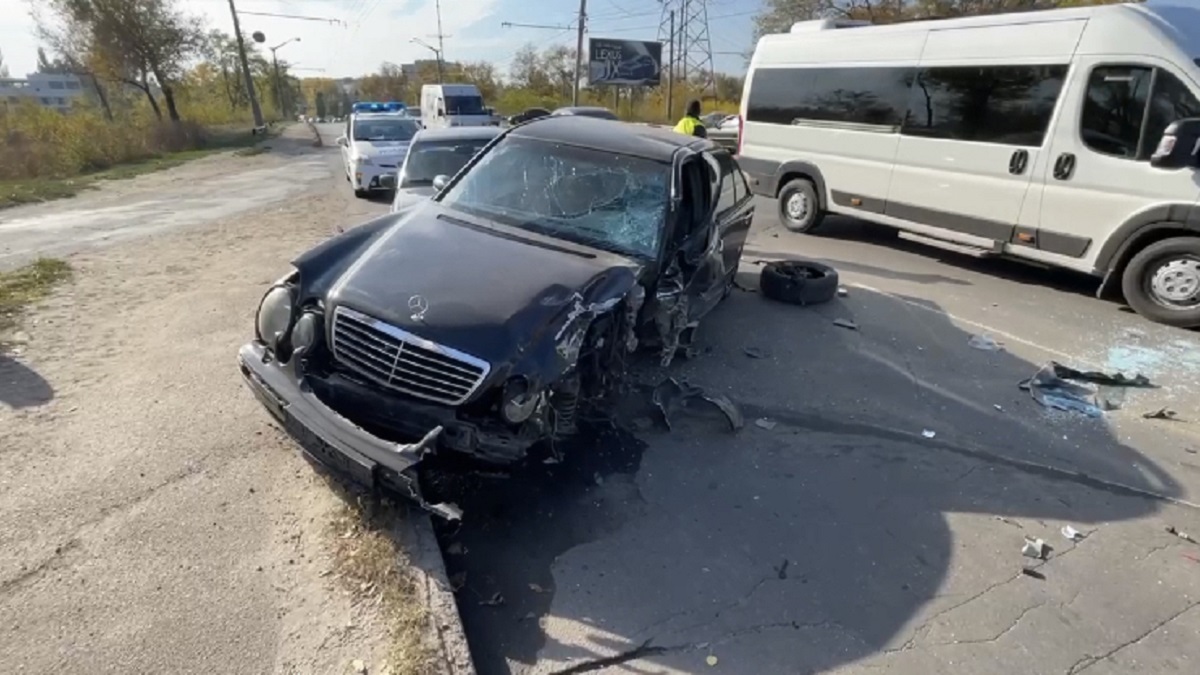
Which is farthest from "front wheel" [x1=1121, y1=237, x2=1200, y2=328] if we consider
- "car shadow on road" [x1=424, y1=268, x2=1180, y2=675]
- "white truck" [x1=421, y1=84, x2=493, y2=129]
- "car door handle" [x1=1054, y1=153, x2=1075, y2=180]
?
"white truck" [x1=421, y1=84, x2=493, y2=129]

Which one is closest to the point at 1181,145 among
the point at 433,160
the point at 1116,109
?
the point at 1116,109

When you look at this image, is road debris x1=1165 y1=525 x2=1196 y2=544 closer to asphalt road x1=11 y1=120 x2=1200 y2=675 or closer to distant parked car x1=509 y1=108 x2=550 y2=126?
asphalt road x1=11 y1=120 x2=1200 y2=675

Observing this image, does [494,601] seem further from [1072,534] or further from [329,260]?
[1072,534]

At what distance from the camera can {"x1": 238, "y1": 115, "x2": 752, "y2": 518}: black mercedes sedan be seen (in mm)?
2832

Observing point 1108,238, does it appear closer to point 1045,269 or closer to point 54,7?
point 1045,269

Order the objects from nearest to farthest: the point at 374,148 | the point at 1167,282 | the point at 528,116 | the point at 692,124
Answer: the point at 1167,282
the point at 528,116
the point at 692,124
the point at 374,148

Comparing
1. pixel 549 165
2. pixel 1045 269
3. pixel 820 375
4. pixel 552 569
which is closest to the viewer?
pixel 552 569

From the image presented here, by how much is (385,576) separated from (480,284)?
4.66ft

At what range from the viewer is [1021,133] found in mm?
6656

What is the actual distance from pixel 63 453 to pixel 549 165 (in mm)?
3364

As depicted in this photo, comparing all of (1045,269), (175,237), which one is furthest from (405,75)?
(1045,269)

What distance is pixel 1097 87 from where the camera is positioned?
19.7ft

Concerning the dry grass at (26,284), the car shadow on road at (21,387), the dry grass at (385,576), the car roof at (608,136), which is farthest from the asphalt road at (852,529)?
the dry grass at (26,284)

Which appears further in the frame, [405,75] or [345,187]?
[405,75]
